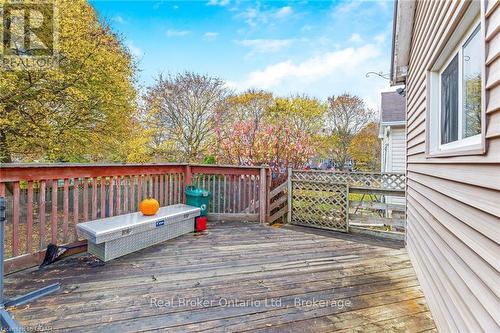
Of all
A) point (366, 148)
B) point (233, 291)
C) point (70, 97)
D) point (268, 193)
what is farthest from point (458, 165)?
point (366, 148)

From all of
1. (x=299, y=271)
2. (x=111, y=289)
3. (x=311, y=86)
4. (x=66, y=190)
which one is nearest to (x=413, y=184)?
(x=299, y=271)

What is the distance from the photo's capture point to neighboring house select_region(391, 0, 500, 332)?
1268mm

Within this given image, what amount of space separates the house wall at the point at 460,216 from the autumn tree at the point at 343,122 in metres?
12.3

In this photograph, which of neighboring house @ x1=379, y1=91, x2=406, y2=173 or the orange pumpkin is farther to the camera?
neighboring house @ x1=379, y1=91, x2=406, y2=173

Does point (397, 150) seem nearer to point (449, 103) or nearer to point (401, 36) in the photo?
point (401, 36)

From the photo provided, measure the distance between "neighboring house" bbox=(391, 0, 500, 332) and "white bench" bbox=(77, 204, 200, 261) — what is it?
326cm

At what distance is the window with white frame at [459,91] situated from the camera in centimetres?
162

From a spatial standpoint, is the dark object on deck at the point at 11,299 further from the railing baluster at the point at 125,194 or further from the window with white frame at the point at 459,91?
the window with white frame at the point at 459,91

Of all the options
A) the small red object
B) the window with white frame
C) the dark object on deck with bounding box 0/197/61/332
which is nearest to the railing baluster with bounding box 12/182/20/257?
the dark object on deck with bounding box 0/197/61/332

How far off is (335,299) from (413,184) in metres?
1.99

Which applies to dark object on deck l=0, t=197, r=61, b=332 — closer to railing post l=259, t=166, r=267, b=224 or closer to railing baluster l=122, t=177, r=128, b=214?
railing baluster l=122, t=177, r=128, b=214

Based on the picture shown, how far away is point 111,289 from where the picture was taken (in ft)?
8.20

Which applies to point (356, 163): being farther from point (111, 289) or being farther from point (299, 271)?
point (111, 289)

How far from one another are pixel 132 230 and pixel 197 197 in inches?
59.8
